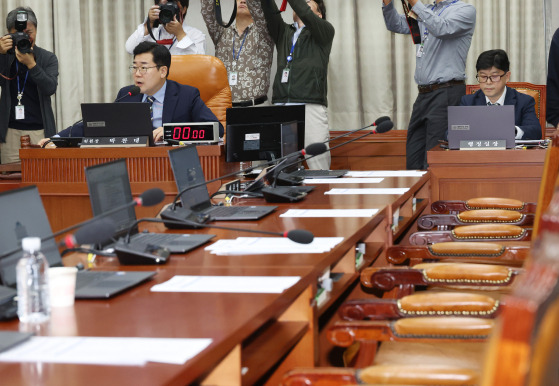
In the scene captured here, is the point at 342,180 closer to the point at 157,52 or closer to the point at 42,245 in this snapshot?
the point at 157,52

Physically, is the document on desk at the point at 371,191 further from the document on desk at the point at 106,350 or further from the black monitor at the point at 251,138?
the document on desk at the point at 106,350

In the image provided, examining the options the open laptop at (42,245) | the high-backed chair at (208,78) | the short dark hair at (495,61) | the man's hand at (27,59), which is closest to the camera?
the open laptop at (42,245)

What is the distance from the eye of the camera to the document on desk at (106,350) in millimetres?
1135

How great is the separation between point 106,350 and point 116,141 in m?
2.73

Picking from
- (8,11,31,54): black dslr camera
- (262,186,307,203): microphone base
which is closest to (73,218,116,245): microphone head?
(262,186,307,203): microphone base

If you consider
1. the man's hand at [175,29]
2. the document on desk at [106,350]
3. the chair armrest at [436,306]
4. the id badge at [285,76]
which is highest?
the man's hand at [175,29]

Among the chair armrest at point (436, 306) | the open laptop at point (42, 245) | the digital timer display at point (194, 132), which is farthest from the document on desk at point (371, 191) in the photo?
the open laptop at point (42, 245)

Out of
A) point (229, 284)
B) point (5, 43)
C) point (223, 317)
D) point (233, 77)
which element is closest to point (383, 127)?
point (229, 284)

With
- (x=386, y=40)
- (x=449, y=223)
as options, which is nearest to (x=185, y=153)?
(x=449, y=223)

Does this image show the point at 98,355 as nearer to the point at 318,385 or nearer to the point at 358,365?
the point at 318,385

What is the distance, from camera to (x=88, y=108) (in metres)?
3.78

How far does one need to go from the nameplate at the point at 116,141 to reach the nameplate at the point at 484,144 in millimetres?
1564

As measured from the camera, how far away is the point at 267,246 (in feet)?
6.61

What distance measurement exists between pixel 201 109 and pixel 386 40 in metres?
2.29
